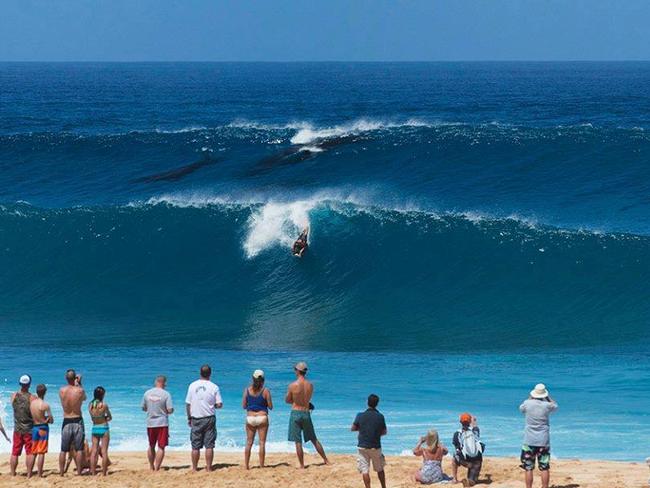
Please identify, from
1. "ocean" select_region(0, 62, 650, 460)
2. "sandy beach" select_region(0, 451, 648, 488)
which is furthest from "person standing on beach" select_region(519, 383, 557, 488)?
"ocean" select_region(0, 62, 650, 460)

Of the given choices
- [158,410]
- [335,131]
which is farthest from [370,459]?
[335,131]

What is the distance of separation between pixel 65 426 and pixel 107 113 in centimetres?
5147

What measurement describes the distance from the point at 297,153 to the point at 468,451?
26077 mm

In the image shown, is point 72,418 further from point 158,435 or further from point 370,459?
point 370,459

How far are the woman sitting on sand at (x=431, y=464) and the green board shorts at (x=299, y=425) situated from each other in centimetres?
125

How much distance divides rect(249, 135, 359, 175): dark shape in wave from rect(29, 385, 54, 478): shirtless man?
2301 centimetres

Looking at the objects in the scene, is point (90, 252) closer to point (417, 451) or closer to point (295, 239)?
point (295, 239)

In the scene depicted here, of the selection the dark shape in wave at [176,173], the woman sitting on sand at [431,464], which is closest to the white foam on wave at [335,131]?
the dark shape in wave at [176,173]

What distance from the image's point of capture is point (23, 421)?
12.0 m

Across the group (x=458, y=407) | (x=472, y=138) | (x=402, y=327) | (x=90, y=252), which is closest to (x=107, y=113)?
(x=472, y=138)

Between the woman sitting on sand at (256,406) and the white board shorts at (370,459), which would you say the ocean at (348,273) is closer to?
the woman sitting on sand at (256,406)

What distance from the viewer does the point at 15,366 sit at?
62.0 feet

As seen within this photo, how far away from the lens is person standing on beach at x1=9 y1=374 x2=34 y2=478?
1189 cm

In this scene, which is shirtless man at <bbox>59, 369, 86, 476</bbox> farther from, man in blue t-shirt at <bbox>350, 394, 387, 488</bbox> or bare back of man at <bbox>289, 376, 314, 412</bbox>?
man in blue t-shirt at <bbox>350, 394, 387, 488</bbox>
